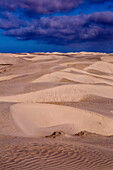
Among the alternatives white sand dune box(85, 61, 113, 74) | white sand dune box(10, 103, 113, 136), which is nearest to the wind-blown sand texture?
white sand dune box(10, 103, 113, 136)

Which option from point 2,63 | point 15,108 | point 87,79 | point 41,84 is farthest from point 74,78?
point 2,63

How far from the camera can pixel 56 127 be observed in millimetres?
8383

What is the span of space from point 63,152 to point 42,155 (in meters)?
0.51

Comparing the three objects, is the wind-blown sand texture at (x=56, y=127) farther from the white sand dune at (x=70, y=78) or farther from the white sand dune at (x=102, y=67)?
the white sand dune at (x=102, y=67)

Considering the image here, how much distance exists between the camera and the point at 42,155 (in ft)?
13.6

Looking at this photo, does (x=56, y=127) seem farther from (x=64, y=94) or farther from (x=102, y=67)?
(x=102, y=67)

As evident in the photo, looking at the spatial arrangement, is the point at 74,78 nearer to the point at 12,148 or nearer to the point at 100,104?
the point at 100,104

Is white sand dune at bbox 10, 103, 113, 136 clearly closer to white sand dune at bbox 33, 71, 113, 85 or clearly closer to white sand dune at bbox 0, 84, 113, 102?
white sand dune at bbox 0, 84, 113, 102

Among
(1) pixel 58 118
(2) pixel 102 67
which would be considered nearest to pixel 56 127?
(1) pixel 58 118

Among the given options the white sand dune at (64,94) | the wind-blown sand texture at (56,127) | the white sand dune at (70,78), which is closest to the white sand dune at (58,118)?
the wind-blown sand texture at (56,127)

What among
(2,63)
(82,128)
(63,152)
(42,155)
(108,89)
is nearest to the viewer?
(42,155)

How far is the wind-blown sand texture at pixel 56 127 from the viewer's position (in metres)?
3.97

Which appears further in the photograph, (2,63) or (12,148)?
(2,63)

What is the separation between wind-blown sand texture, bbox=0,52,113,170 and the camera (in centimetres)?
397
